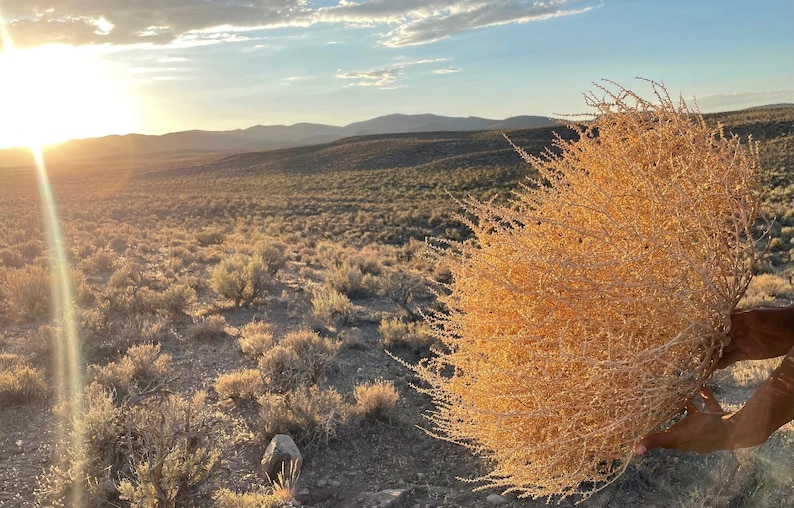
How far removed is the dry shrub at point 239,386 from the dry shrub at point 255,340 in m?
1.02

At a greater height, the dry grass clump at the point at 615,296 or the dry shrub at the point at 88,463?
the dry grass clump at the point at 615,296

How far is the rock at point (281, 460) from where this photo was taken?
18.1ft

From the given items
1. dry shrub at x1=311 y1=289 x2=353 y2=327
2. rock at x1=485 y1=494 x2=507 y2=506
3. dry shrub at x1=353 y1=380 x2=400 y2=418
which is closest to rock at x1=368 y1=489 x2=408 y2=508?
rock at x1=485 y1=494 x2=507 y2=506

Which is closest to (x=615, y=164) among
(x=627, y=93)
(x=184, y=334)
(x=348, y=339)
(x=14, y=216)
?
(x=627, y=93)

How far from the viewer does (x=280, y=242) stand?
19.7m

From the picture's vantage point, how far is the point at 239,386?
7078mm

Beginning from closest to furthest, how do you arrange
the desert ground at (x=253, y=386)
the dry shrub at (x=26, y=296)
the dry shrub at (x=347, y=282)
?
the desert ground at (x=253, y=386) → the dry shrub at (x=26, y=296) → the dry shrub at (x=347, y=282)

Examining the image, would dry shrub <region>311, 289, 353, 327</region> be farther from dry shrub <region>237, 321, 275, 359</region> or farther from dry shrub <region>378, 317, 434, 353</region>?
dry shrub <region>237, 321, 275, 359</region>

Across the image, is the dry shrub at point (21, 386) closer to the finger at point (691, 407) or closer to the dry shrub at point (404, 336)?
the dry shrub at point (404, 336)

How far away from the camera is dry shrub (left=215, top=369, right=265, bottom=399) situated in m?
7.02

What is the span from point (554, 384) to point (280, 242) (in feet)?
59.2

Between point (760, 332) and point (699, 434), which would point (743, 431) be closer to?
point (699, 434)

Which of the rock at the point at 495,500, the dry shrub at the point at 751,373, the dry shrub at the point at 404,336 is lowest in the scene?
the rock at the point at 495,500

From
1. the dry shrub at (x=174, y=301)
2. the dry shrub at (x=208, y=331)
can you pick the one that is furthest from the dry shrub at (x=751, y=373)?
the dry shrub at (x=174, y=301)
